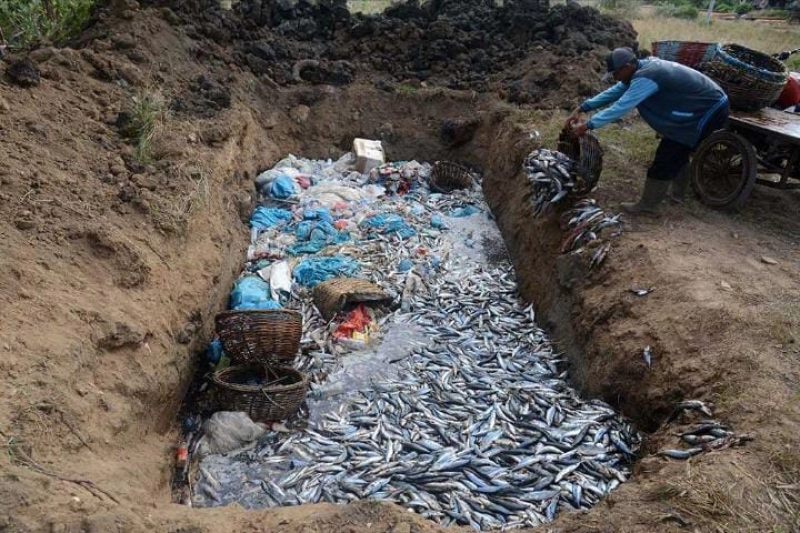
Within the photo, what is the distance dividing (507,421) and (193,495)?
3.01 metres

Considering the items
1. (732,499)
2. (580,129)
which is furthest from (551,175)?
(732,499)

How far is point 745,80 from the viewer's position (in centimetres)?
748

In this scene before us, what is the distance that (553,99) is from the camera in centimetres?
1193

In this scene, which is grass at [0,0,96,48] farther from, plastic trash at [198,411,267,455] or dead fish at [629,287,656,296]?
dead fish at [629,287,656,296]

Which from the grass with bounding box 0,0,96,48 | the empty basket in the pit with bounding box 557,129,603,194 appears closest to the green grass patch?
the empty basket in the pit with bounding box 557,129,603,194

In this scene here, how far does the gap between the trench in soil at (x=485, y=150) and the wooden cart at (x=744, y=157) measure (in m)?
2.12

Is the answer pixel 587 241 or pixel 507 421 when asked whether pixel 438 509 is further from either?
pixel 587 241

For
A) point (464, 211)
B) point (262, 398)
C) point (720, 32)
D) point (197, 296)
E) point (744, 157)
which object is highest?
point (744, 157)

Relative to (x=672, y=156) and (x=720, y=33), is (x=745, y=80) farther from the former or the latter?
(x=720, y=33)

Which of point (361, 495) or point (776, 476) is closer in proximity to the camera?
point (776, 476)

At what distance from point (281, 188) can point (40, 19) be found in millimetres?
4984

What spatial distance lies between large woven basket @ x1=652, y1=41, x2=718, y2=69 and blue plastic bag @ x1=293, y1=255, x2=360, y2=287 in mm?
5753

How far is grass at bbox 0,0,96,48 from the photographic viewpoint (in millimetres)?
9016

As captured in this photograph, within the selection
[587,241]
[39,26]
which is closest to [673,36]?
[587,241]
